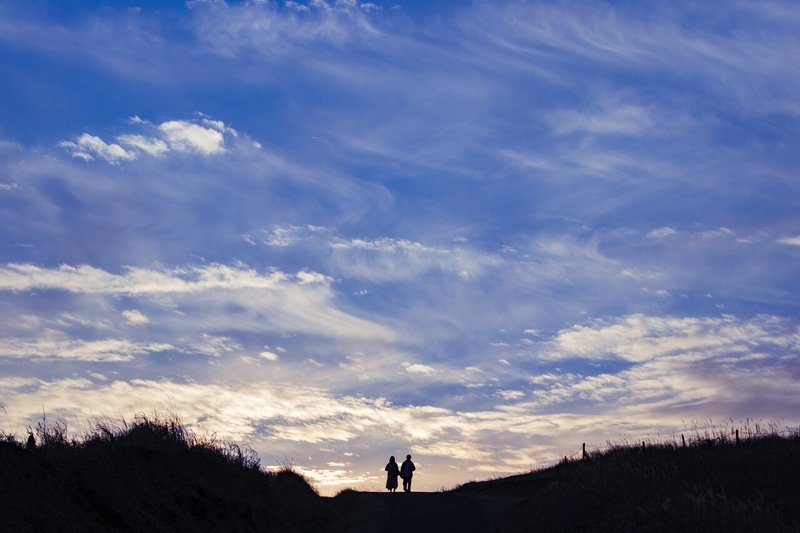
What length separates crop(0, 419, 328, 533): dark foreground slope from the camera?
39.7ft

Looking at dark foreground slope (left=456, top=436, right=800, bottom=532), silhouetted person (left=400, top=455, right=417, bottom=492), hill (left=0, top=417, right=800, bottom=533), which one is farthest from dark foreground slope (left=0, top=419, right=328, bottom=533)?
silhouetted person (left=400, top=455, right=417, bottom=492)

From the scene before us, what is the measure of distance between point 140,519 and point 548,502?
13.6m

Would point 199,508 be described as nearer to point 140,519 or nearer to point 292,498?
point 140,519

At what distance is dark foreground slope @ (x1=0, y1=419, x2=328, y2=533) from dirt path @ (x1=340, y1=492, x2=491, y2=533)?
2.26m

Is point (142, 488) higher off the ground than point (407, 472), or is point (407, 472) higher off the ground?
point (407, 472)

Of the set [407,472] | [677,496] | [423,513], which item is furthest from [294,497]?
[407,472]

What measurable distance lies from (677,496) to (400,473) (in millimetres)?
24744

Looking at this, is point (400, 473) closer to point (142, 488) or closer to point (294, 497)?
point (294, 497)

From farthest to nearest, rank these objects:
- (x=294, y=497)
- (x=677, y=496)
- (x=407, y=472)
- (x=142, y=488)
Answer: (x=407, y=472) < (x=294, y=497) < (x=677, y=496) < (x=142, y=488)

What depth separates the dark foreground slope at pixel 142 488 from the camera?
476 inches

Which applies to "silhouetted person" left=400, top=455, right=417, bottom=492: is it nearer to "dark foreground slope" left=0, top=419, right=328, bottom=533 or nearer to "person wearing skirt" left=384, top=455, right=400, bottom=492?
"person wearing skirt" left=384, top=455, right=400, bottom=492

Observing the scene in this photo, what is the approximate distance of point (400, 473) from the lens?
133 ft

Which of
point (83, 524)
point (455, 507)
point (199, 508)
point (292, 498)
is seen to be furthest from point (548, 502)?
point (83, 524)

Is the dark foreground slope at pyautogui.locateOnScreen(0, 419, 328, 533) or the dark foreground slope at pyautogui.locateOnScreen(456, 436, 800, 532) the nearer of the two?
the dark foreground slope at pyautogui.locateOnScreen(0, 419, 328, 533)
